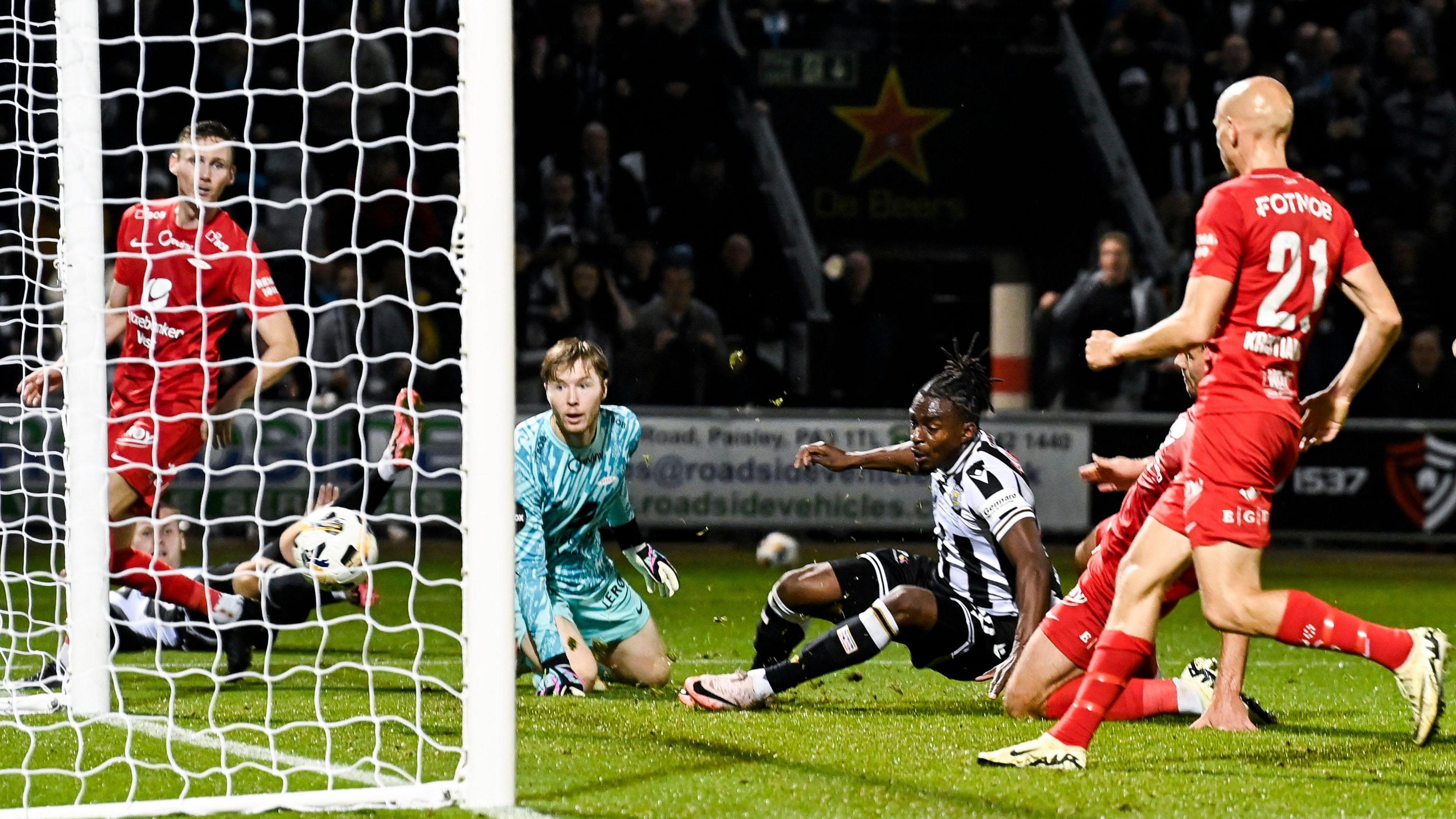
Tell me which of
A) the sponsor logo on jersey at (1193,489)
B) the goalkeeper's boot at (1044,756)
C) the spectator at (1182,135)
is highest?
the spectator at (1182,135)

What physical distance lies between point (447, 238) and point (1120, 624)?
973 centimetres

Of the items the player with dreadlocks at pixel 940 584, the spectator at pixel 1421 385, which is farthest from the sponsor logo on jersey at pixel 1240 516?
the spectator at pixel 1421 385

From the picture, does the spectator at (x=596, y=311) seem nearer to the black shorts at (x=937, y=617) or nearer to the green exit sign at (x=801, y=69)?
the green exit sign at (x=801, y=69)

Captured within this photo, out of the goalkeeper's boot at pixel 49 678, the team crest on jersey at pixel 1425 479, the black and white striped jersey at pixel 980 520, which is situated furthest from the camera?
the team crest on jersey at pixel 1425 479

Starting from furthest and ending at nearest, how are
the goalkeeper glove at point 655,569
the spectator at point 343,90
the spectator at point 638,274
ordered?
the spectator at point 343,90
the spectator at point 638,274
the goalkeeper glove at point 655,569

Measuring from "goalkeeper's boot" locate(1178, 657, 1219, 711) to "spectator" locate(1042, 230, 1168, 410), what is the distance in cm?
709

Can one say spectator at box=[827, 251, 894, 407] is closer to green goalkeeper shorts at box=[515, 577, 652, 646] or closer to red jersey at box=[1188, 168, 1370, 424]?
green goalkeeper shorts at box=[515, 577, 652, 646]

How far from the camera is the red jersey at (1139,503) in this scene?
17.4 feet

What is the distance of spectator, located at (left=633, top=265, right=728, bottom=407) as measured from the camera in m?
12.9

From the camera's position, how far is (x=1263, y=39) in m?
15.4

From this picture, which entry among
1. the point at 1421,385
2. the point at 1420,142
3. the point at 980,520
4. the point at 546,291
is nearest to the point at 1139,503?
the point at 980,520

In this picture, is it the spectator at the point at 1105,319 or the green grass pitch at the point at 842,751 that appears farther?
the spectator at the point at 1105,319

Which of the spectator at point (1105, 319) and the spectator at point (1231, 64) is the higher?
the spectator at point (1231, 64)

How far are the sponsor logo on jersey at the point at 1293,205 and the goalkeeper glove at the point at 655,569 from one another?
260cm
